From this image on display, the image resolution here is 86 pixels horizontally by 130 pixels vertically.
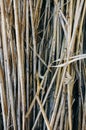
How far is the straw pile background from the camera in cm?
79

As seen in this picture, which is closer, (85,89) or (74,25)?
(74,25)

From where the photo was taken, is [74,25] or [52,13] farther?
[52,13]

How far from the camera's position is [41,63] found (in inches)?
34.6

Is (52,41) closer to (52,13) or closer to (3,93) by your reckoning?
(52,13)

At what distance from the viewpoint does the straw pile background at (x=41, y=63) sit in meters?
0.79

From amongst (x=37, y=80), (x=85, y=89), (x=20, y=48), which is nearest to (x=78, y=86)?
(x=85, y=89)

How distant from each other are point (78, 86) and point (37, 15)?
0.28 metres

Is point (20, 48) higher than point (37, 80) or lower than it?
higher

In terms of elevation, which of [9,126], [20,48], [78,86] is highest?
[20,48]

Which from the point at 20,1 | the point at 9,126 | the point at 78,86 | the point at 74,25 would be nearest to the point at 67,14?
the point at 74,25

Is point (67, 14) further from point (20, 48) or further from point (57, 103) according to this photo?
point (57, 103)

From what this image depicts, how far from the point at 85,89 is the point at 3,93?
0.28 metres

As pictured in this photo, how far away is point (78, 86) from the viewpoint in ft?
2.99

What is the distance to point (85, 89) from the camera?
2.98ft
